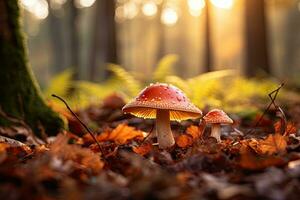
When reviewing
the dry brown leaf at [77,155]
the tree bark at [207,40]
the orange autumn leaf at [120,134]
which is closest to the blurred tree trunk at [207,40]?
the tree bark at [207,40]

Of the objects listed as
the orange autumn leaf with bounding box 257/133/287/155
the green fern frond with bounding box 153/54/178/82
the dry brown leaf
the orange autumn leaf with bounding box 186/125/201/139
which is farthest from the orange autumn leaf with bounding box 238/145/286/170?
the green fern frond with bounding box 153/54/178/82

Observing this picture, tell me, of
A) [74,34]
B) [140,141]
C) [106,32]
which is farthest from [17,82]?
[74,34]

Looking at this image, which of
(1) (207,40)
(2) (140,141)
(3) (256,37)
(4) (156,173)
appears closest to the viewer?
(4) (156,173)

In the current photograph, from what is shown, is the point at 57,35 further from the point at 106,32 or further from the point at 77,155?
the point at 77,155

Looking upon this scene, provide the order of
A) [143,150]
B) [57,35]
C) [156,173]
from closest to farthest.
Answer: [156,173], [143,150], [57,35]

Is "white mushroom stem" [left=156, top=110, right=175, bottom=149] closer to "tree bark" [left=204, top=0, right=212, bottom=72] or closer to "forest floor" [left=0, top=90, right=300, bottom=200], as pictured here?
"forest floor" [left=0, top=90, right=300, bottom=200]

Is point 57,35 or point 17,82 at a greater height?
point 17,82
